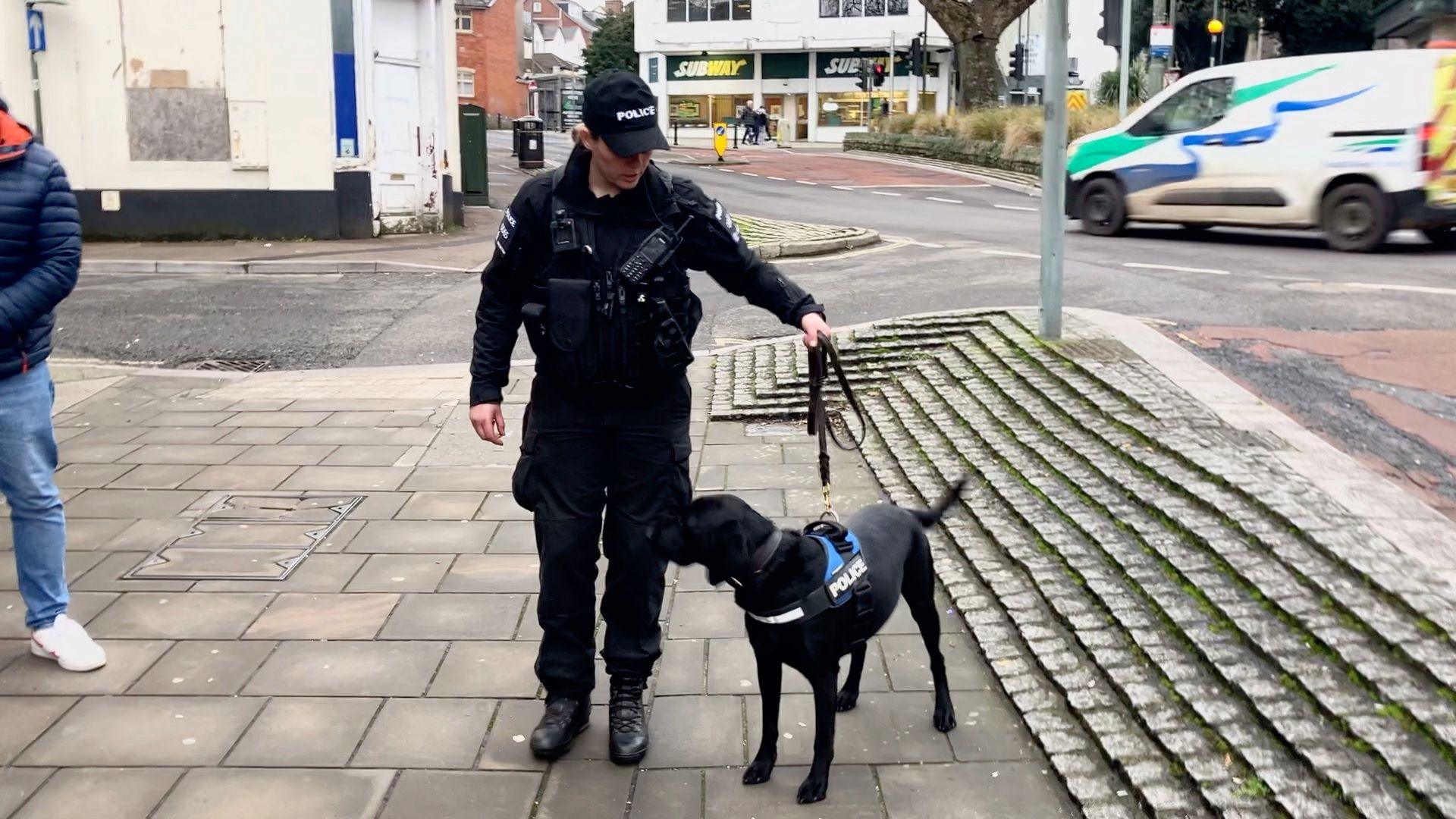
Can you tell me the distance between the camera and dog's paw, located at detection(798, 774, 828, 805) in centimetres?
362

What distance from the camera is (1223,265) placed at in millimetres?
12273

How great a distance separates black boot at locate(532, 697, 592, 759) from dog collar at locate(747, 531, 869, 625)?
77 cm

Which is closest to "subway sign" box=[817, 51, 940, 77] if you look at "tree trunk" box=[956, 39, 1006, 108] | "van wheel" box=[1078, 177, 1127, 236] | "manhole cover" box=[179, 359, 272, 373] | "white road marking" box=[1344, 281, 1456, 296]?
"tree trunk" box=[956, 39, 1006, 108]

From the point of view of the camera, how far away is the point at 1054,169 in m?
7.82

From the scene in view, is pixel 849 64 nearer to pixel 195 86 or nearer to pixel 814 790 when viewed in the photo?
pixel 195 86

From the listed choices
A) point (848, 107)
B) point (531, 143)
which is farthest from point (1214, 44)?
point (531, 143)

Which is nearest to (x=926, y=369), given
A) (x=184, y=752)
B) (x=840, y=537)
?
(x=840, y=537)

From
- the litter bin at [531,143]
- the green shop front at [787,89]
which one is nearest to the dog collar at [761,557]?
the litter bin at [531,143]

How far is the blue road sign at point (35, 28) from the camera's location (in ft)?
50.8

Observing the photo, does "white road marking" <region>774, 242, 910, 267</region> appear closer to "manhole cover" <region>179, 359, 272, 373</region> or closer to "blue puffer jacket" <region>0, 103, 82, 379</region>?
"manhole cover" <region>179, 359, 272, 373</region>

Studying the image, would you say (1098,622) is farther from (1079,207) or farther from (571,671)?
(1079,207)

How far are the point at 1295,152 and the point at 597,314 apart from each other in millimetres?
11682

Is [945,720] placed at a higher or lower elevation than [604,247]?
lower

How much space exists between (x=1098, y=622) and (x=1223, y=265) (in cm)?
867
